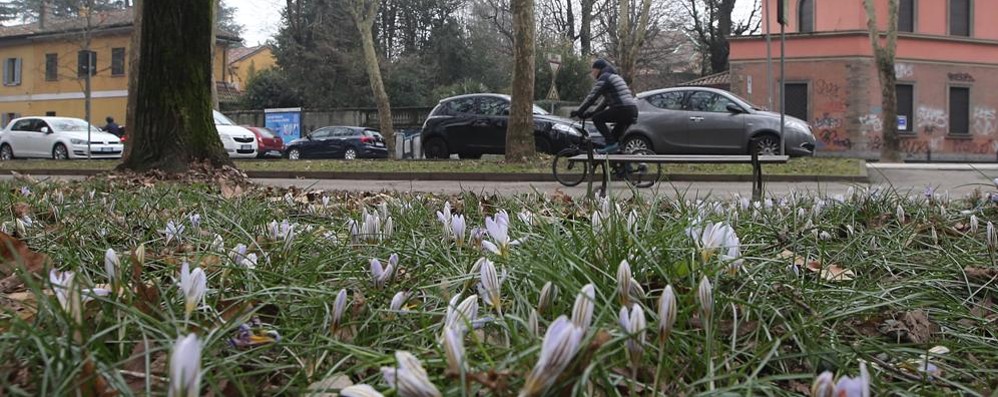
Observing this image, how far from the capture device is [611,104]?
13117mm

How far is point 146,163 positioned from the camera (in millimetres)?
10633

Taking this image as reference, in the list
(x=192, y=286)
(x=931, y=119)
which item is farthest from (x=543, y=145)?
(x=931, y=119)

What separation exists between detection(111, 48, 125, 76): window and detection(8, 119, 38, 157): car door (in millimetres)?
20849

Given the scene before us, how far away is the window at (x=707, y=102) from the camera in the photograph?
20.0 metres

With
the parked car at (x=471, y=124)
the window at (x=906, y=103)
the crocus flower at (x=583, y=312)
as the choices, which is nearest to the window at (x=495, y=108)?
the parked car at (x=471, y=124)

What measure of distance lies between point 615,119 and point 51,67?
5287 cm

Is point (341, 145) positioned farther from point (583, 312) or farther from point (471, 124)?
point (583, 312)

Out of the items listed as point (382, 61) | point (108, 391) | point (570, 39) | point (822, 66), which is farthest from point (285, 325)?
point (570, 39)

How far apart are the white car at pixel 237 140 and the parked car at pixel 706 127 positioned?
45.2 ft

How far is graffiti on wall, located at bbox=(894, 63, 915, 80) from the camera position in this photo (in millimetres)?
36594

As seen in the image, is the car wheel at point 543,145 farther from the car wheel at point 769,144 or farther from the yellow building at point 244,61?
the yellow building at point 244,61

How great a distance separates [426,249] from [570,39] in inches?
2009

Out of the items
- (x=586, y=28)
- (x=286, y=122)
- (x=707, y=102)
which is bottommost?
(x=707, y=102)

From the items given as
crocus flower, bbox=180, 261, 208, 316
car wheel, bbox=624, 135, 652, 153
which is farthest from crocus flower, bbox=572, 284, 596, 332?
car wheel, bbox=624, 135, 652, 153
